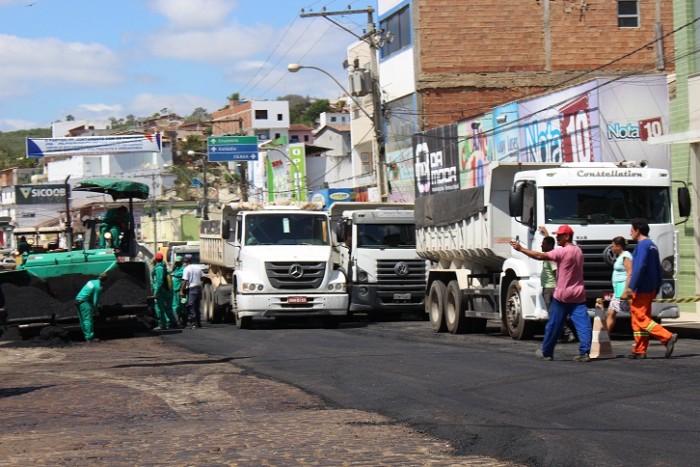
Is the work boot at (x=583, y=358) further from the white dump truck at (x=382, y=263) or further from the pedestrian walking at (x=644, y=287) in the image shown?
the white dump truck at (x=382, y=263)

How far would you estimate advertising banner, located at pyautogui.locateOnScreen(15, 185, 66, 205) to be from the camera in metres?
100

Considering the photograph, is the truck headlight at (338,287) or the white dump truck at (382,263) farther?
the white dump truck at (382,263)

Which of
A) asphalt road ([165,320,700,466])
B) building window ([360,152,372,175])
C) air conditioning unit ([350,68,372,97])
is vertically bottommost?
asphalt road ([165,320,700,466])

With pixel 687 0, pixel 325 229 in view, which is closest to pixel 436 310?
pixel 325 229

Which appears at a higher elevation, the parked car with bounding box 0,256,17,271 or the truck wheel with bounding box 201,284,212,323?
the parked car with bounding box 0,256,17,271

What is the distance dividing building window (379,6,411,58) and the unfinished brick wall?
37.9 inches

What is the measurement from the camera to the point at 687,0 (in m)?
25.8

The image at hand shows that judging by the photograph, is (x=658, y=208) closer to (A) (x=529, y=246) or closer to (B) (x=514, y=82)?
(A) (x=529, y=246)

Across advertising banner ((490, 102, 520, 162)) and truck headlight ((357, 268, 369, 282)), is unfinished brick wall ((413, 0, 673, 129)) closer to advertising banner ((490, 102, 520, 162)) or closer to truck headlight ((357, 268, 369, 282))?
advertising banner ((490, 102, 520, 162))

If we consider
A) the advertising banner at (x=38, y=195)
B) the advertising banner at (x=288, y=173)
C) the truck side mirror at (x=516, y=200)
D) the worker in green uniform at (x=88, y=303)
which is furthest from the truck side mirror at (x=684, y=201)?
the advertising banner at (x=38, y=195)

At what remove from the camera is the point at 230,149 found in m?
57.8

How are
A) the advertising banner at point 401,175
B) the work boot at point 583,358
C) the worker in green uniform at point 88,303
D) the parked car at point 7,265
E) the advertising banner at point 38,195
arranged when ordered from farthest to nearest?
the advertising banner at point 38,195, the advertising banner at point 401,175, the parked car at point 7,265, the worker in green uniform at point 88,303, the work boot at point 583,358

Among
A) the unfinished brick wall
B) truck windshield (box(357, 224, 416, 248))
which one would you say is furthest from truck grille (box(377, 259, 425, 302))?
the unfinished brick wall

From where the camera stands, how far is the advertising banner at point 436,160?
41.7 metres
